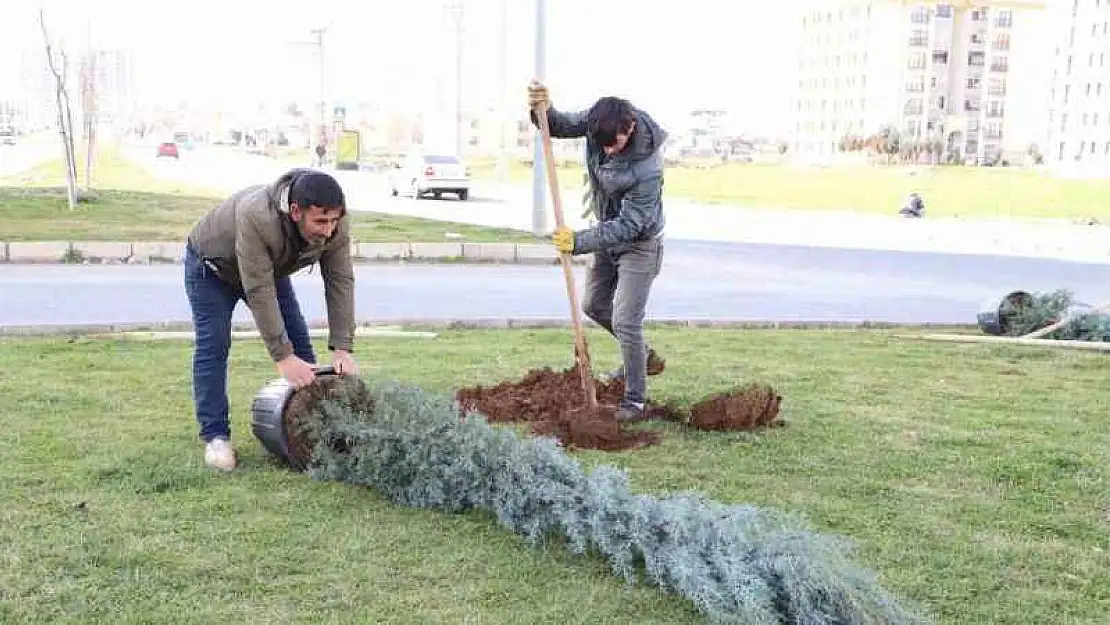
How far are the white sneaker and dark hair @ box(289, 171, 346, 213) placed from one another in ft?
3.78

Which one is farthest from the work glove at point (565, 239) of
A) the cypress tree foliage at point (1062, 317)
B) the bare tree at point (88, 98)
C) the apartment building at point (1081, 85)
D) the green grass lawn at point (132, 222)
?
the apartment building at point (1081, 85)

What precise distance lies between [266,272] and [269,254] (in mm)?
72

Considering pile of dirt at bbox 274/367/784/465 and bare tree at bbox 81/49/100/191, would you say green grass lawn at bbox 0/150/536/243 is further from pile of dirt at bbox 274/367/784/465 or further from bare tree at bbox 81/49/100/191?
pile of dirt at bbox 274/367/784/465

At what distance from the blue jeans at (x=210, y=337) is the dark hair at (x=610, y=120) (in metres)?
1.50

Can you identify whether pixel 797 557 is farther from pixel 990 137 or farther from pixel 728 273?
pixel 990 137

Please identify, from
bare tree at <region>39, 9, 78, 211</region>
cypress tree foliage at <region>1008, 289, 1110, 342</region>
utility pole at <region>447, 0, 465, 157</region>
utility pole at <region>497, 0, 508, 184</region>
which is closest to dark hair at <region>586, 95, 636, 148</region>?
cypress tree foliage at <region>1008, 289, 1110, 342</region>

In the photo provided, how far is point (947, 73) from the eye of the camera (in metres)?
95.1

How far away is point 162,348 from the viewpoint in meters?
6.68

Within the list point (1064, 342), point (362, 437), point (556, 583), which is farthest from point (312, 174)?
point (1064, 342)

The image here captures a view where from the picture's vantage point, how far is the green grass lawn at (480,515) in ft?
9.79

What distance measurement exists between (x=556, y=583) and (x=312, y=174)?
159 cm

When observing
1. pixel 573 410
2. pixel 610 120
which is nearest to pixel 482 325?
pixel 573 410

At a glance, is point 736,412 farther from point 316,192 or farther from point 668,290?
point 668,290

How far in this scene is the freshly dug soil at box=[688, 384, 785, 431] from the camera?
15.9 ft
